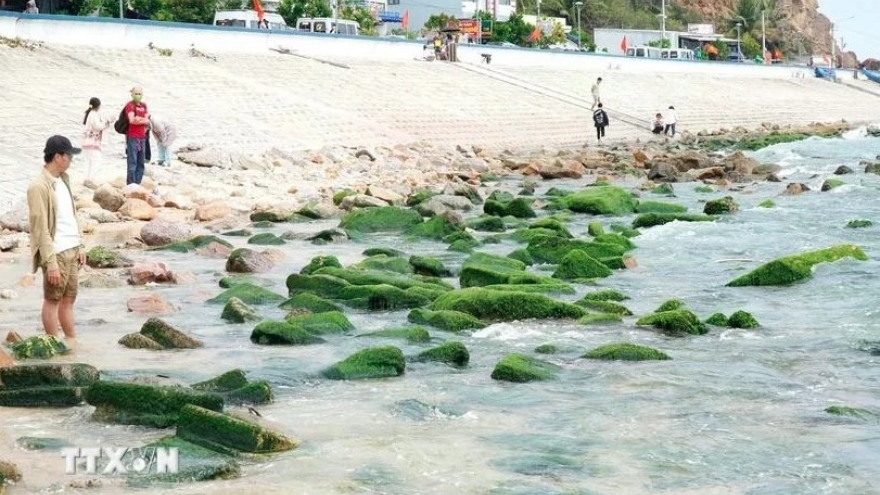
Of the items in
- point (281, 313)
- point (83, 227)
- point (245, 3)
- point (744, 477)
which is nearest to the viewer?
point (744, 477)

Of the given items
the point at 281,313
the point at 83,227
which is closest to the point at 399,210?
the point at 83,227

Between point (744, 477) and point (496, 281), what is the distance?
6.54 metres

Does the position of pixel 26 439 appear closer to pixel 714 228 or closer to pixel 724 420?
pixel 724 420

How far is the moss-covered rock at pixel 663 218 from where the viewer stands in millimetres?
20562

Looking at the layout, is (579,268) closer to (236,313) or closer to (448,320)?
(448,320)

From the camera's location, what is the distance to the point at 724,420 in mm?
9141

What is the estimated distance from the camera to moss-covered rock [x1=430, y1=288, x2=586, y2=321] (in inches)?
496

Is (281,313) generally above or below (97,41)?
below

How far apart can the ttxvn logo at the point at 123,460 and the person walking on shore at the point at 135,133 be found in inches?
508

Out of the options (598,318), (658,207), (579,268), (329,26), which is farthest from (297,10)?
(598,318)

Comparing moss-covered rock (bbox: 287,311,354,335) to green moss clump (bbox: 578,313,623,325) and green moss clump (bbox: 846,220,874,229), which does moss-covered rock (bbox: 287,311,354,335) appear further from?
green moss clump (bbox: 846,220,874,229)

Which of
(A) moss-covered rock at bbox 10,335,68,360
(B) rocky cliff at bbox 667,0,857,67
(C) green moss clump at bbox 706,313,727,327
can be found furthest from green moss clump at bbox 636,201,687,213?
(B) rocky cliff at bbox 667,0,857,67

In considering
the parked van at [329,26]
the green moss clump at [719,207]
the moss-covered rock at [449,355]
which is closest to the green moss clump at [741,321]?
the moss-covered rock at [449,355]

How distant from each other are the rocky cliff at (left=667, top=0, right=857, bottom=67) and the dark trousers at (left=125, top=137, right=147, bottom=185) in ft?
338
